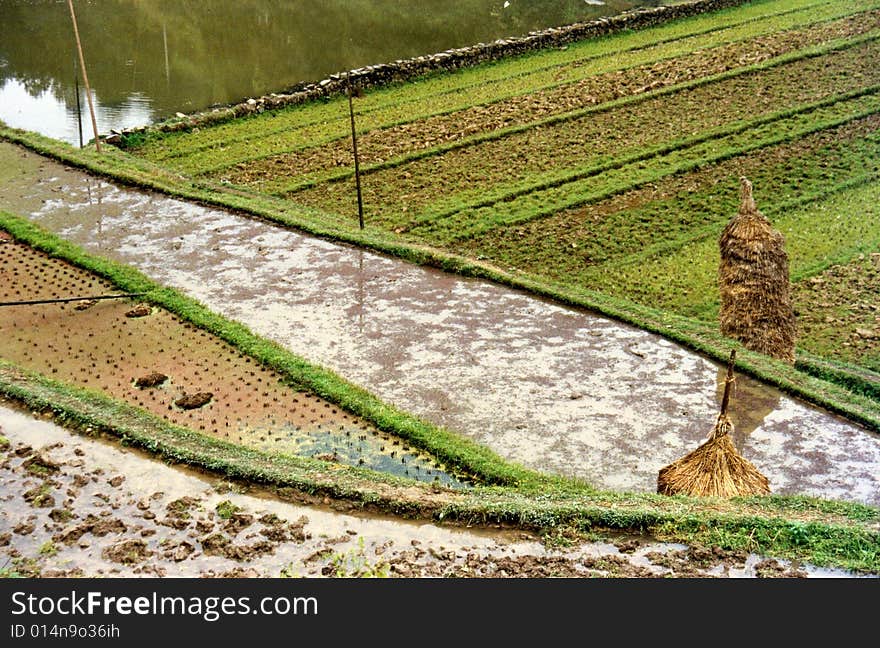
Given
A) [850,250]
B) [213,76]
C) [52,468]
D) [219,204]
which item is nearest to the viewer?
[52,468]

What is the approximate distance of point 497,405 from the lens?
43.2 feet

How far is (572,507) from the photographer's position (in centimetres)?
1053

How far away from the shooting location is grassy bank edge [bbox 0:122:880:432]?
44.1 ft

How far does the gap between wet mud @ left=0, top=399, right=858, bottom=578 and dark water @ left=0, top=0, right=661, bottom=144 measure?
15541 millimetres

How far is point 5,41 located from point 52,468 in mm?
24496

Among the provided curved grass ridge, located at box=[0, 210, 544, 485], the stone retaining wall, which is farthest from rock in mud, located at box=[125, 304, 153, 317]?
the stone retaining wall

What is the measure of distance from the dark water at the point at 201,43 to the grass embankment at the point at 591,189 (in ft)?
9.53

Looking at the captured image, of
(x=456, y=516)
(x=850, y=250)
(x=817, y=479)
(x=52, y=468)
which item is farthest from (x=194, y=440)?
(x=850, y=250)

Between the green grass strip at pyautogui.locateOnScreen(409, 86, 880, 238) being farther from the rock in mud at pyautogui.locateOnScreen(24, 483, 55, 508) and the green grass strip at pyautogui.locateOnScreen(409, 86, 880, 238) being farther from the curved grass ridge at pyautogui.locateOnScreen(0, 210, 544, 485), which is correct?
the rock in mud at pyautogui.locateOnScreen(24, 483, 55, 508)

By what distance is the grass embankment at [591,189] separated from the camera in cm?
1095

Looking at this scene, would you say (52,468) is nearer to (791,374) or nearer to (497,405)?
(497,405)

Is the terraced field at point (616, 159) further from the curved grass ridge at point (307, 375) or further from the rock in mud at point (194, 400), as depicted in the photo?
Answer: the rock in mud at point (194, 400)

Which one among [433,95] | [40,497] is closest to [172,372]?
[40,497]

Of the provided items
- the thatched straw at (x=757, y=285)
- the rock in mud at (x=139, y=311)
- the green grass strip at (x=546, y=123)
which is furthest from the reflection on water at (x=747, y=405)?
the rock in mud at (x=139, y=311)
